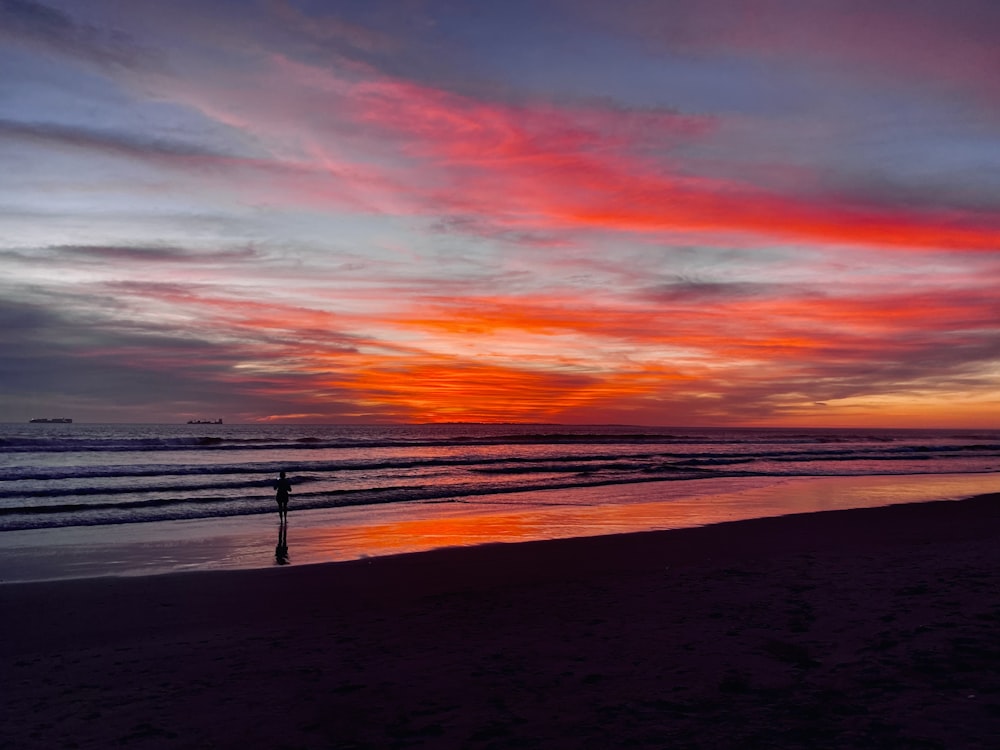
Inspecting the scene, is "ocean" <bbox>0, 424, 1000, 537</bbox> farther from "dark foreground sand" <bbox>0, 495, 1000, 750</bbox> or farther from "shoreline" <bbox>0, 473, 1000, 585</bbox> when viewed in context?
"dark foreground sand" <bbox>0, 495, 1000, 750</bbox>

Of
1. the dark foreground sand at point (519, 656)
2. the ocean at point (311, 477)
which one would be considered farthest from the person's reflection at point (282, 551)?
the ocean at point (311, 477)

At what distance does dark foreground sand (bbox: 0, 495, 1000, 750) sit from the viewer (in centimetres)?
594

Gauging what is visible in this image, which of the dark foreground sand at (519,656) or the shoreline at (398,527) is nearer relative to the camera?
the dark foreground sand at (519,656)

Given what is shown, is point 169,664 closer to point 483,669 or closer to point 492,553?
point 483,669

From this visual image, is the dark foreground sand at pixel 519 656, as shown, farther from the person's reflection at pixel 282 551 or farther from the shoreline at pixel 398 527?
the shoreline at pixel 398 527

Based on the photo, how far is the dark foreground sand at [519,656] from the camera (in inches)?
234

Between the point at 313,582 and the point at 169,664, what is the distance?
4292 millimetres

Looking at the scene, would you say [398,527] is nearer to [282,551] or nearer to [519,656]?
[282,551]

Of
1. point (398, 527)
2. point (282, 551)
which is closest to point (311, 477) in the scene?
point (398, 527)

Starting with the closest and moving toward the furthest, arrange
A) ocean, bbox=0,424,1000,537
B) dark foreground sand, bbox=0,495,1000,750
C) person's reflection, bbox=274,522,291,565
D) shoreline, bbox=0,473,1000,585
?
dark foreground sand, bbox=0,495,1000,750, person's reflection, bbox=274,522,291,565, shoreline, bbox=0,473,1000,585, ocean, bbox=0,424,1000,537

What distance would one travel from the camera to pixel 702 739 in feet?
18.5

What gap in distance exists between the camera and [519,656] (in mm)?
7832

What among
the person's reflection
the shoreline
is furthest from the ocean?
the person's reflection

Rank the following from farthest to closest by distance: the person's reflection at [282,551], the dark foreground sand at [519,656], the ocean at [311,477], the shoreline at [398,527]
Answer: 1. the ocean at [311,477]
2. the shoreline at [398,527]
3. the person's reflection at [282,551]
4. the dark foreground sand at [519,656]
